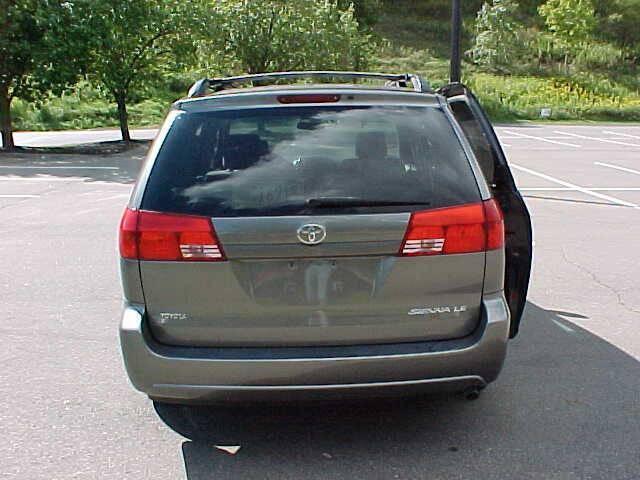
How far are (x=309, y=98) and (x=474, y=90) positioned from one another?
134ft

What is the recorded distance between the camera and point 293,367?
122 inches

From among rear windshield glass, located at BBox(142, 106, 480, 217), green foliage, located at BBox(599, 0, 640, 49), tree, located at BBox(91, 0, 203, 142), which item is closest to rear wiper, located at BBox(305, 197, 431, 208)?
rear windshield glass, located at BBox(142, 106, 480, 217)

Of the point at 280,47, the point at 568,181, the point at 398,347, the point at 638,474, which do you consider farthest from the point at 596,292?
the point at 280,47

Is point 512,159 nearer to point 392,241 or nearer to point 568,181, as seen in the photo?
point 568,181

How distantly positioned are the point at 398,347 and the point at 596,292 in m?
3.71

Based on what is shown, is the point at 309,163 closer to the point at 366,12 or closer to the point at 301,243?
the point at 301,243

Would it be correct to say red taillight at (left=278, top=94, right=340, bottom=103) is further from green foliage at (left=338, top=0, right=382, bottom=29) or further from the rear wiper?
green foliage at (left=338, top=0, right=382, bottom=29)

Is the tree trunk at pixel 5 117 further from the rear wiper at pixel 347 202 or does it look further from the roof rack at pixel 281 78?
the rear wiper at pixel 347 202

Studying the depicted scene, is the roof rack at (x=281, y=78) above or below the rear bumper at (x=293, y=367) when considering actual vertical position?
above

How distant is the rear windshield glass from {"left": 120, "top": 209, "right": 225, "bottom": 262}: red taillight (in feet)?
0.17

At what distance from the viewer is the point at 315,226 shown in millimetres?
3061

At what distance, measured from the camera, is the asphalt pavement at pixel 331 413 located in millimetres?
3379

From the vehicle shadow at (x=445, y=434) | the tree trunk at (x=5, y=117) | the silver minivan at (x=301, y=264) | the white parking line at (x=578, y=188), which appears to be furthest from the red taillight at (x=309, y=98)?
the tree trunk at (x=5, y=117)

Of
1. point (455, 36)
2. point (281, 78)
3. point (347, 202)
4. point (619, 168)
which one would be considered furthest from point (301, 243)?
point (619, 168)
